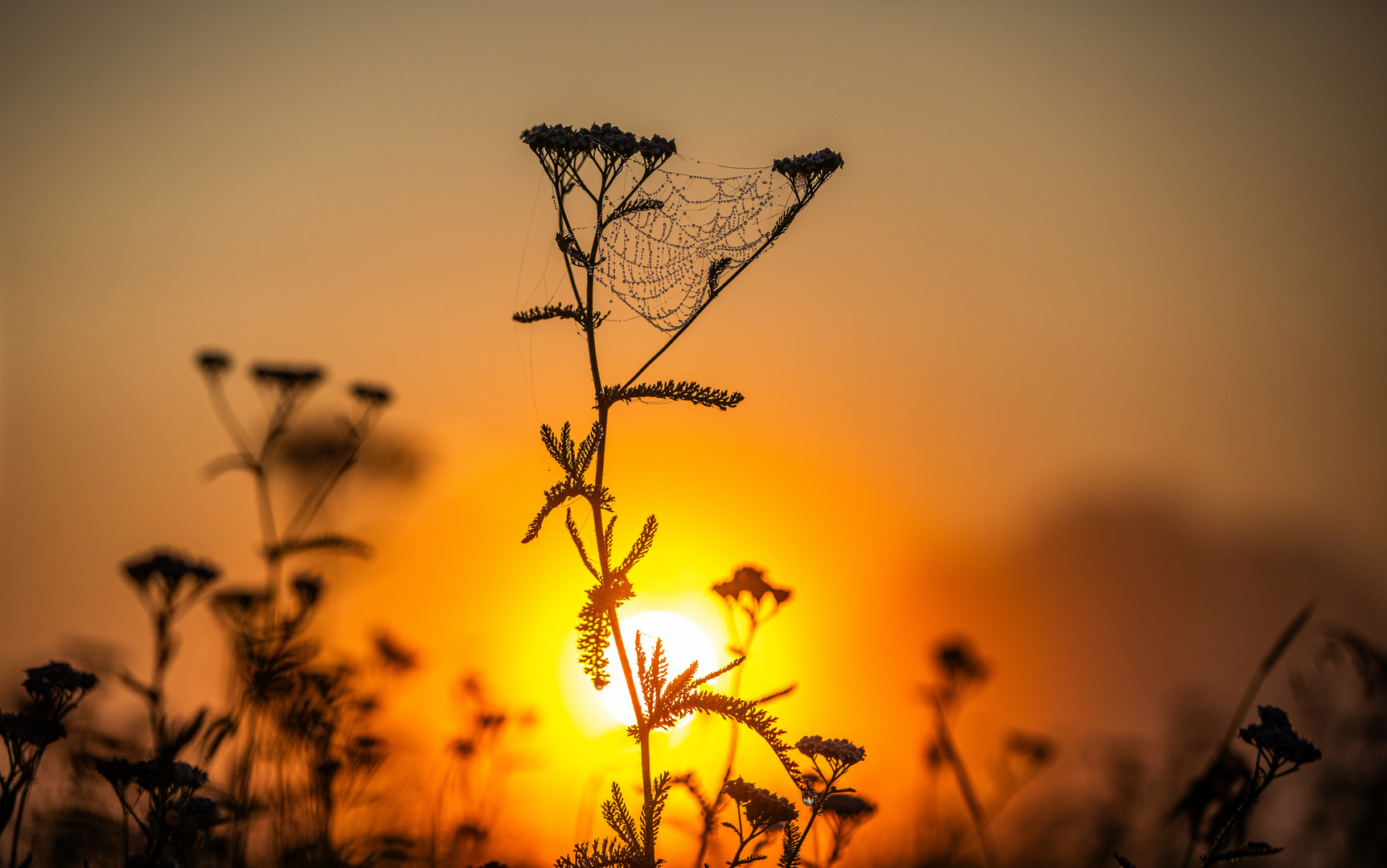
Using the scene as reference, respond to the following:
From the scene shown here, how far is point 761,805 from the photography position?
2.59 meters

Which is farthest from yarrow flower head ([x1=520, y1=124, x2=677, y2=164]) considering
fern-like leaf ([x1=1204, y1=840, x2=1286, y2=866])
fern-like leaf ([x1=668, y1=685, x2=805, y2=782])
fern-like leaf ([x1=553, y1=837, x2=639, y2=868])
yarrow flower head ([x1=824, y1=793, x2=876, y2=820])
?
fern-like leaf ([x1=1204, y1=840, x2=1286, y2=866])

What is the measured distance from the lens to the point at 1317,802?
6191 mm

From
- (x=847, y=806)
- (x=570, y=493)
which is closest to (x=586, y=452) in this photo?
(x=570, y=493)

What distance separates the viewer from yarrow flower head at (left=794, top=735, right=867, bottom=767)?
278cm

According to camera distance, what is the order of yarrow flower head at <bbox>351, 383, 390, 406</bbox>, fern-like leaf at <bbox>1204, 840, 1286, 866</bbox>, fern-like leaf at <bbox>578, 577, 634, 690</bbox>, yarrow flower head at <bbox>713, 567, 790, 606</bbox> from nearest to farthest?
fern-like leaf at <bbox>578, 577, 634, 690</bbox>
fern-like leaf at <bbox>1204, 840, 1286, 866</bbox>
yarrow flower head at <bbox>713, 567, 790, 606</bbox>
yarrow flower head at <bbox>351, 383, 390, 406</bbox>

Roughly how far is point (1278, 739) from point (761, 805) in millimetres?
1663

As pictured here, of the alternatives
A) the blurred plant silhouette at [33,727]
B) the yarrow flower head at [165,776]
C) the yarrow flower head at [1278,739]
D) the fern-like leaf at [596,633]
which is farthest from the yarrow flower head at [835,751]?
the blurred plant silhouette at [33,727]

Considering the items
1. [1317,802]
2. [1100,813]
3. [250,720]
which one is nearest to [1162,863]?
[1100,813]

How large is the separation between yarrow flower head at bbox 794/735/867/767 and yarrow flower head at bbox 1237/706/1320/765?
127 centimetres

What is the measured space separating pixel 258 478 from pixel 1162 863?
278 inches

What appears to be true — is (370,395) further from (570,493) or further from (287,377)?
(570,493)

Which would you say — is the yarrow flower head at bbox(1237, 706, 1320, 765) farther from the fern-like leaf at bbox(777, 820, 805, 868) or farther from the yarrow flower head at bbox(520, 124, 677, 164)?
the yarrow flower head at bbox(520, 124, 677, 164)

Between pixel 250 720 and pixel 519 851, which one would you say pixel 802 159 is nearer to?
pixel 250 720

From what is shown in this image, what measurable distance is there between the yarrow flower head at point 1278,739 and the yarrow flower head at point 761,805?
1.53 meters
